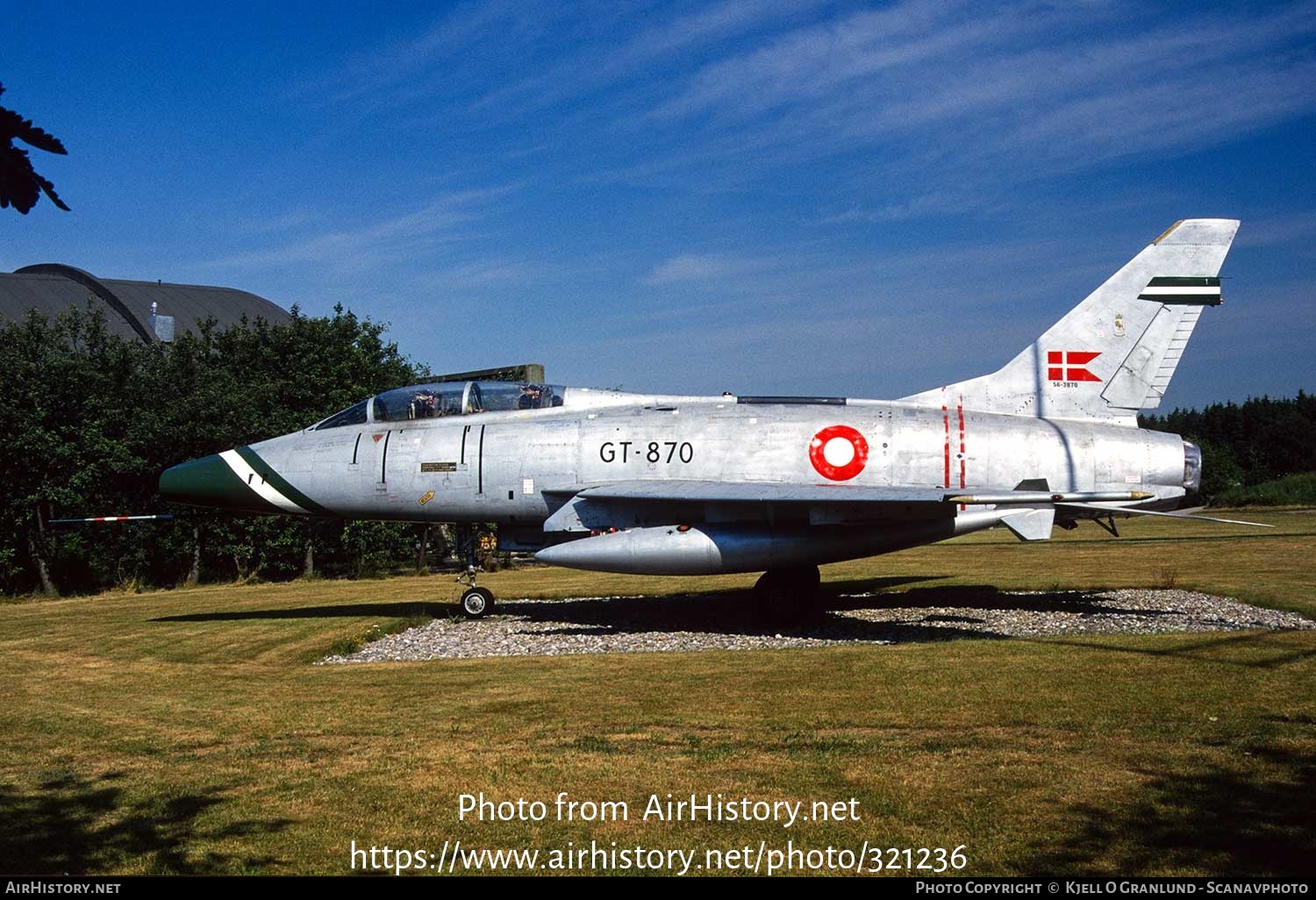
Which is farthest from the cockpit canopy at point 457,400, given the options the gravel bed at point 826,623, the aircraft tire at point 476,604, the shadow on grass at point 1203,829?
the shadow on grass at point 1203,829

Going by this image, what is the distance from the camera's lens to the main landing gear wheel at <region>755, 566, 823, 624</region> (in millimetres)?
14336

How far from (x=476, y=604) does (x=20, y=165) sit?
40.0 ft

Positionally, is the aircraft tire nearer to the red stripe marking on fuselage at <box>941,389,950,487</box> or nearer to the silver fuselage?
the silver fuselage

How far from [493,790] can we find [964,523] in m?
9.10

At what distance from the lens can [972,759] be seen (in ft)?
21.7

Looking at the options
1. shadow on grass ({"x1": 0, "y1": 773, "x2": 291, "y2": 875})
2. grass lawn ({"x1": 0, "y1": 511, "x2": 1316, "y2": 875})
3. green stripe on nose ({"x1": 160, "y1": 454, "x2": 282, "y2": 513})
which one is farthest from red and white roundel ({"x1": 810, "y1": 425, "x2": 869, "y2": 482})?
shadow on grass ({"x1": 0, "y1": 773, "x2": 291, "y2": 875})

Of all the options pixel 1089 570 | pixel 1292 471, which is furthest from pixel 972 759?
pixel 1292 471

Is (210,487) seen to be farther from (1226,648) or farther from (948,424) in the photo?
(1226,648)

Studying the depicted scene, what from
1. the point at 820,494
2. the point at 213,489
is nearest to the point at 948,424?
the point at 820,494

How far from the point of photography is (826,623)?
47.3ft

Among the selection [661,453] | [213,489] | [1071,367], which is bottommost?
[213,489]

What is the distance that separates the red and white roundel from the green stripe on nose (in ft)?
26.5

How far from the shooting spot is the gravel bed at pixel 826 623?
1281cm

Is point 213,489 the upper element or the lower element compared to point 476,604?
upper
